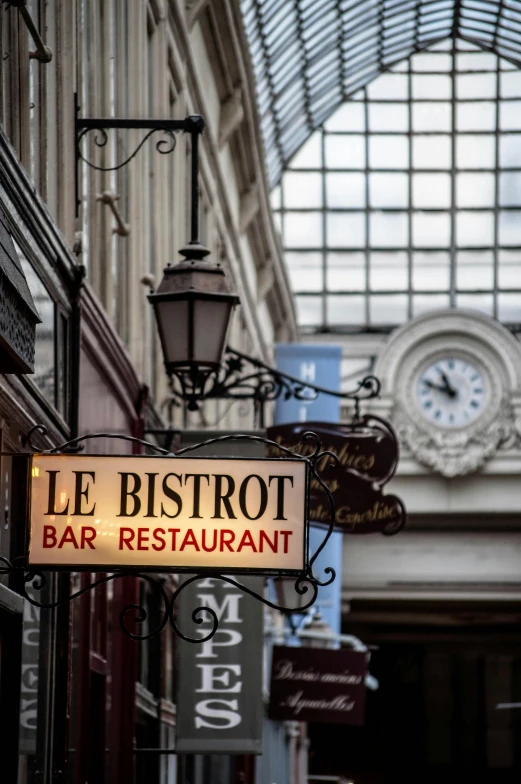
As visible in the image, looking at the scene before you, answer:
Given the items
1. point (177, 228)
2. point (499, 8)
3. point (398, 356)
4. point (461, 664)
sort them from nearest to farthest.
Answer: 1. point (177, 228)
2. point (398, 356)
3. point (499, 8)
4. point (461, 664)

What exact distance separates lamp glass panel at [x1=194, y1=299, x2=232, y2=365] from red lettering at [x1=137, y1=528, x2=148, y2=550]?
9.39 ft

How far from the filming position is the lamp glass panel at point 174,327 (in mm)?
8094

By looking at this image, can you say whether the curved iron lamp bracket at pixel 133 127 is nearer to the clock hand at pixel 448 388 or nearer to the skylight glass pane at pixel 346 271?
the clock hand at pixel 448 388

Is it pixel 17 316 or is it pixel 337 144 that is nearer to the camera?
pixel 17 316

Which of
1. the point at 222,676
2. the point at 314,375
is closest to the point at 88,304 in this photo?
the point at 222,676

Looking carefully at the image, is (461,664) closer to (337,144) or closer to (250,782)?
(337,144)

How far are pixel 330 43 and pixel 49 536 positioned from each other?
2616 cm

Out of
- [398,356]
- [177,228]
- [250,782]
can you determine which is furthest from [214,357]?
[398,356]

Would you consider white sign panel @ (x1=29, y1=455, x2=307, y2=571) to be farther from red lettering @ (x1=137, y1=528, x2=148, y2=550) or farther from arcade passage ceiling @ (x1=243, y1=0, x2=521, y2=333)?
arcade passage ceiling @ (x1=243, y1=0, x2=521, y2=333)

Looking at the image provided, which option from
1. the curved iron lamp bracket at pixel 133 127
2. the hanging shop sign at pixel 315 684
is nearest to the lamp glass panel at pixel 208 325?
the curved iron lamp bracket at pixel 133 127

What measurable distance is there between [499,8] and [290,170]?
231 inches

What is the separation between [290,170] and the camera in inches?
1436

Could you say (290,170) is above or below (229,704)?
above

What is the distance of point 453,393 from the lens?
30812 millimetres
